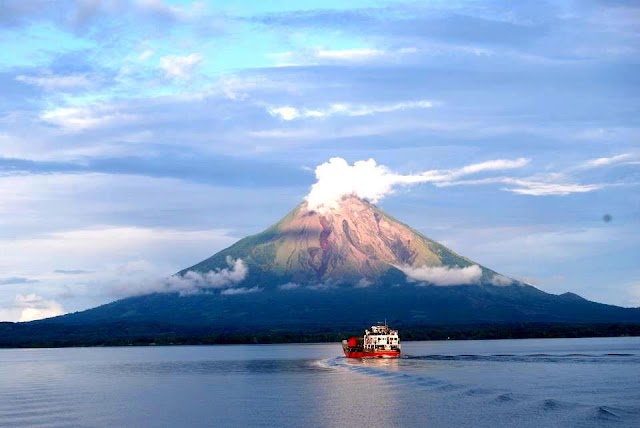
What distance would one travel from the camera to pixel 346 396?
247 feet

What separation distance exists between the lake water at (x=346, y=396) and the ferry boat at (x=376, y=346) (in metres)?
23.1

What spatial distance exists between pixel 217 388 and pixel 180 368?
39662 millimetres

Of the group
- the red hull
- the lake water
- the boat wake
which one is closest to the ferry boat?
the red hull

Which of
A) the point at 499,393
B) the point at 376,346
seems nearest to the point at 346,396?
the point at 499,393

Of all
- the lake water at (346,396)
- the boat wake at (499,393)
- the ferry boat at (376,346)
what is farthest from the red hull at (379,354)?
the lake water at (346,396)

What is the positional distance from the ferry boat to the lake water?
75.7 ft

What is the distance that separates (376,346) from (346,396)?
68.3 m

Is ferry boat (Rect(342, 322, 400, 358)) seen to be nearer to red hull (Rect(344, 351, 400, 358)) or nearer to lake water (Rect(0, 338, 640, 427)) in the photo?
red hull (Rect(344, 351, 400, 358))

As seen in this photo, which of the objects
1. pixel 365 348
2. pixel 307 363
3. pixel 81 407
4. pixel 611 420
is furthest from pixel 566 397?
pixel 365 348

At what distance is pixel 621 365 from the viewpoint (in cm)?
10269

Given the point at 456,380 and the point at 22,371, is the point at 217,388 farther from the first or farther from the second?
the point at 22,371

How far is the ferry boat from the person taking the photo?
13950cm

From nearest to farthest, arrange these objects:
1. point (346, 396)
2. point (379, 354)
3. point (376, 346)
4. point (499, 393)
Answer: point (499, 393)
point (346, 396)
point (379, 354)
point (376, 346)

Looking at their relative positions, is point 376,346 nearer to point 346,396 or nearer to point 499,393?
point 346,396
